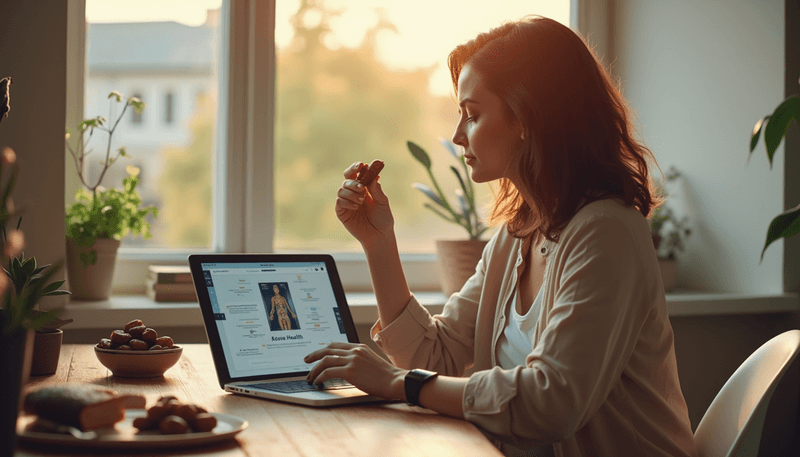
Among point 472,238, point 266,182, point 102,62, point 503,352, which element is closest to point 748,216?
point 472,238

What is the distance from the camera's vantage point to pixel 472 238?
95.4 inches

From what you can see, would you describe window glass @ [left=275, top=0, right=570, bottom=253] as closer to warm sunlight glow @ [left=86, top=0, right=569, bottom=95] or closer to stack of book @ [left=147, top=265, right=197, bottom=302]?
warm sunlight glow @ [left=86, top=0, right=569, bottom=95]

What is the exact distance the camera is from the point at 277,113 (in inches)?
96.6

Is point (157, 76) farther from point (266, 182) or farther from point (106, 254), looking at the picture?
point (106, 254)

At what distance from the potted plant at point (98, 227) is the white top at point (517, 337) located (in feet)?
3.94

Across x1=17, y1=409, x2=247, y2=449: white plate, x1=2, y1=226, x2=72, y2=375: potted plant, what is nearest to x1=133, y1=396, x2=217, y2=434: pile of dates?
x1=17, y1=409, x2=247, y2=449: white plate

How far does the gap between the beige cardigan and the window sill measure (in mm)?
813

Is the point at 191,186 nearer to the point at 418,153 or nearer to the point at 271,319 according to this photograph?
the point at 418,153

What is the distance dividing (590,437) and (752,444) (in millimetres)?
261

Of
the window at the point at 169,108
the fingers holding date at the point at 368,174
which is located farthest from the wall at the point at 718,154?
the window at the point at 169,108

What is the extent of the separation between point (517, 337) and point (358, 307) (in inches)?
32.0

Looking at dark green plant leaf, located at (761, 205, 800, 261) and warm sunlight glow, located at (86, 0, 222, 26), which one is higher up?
warm sunlight glow, located at (86, 0, 222, 26)

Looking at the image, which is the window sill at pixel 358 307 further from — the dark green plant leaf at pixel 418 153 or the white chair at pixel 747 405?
the white chair at pixel 747 405

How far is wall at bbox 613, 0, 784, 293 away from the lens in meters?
2.44
